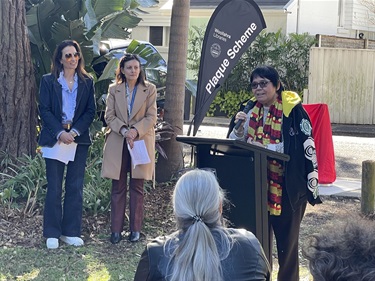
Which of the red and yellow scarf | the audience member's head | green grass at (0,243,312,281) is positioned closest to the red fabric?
green grass at (0,243,312,281)

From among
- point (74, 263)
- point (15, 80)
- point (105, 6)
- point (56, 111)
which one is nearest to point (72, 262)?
point (74, 263)

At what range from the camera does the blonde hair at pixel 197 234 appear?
305 centimetres

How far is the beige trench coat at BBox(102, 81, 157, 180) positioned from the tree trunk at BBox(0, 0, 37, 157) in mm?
1725

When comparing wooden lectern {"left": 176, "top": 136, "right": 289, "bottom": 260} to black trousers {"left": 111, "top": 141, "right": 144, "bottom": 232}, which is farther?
black trousers {"left": 111, "top": 141, "right": 144, "bottom": 232}

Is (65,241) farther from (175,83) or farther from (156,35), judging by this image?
(156,35)

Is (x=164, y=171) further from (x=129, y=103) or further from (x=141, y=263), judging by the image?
(x=141, y=263)

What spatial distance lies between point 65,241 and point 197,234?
4212 mm

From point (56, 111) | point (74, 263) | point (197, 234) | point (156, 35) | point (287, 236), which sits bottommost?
point (74, 263)

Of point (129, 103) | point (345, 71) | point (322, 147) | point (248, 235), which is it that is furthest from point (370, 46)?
point (248, 235)

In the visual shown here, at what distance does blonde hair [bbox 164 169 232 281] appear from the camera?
3.05 metres

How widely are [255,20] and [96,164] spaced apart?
2653mm

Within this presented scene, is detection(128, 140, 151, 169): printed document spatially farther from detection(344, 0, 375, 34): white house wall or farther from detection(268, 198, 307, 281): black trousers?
detection(344, 0, 375, 34): white house wall

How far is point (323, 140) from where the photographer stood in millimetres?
9906

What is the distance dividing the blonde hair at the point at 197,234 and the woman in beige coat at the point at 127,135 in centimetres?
392
